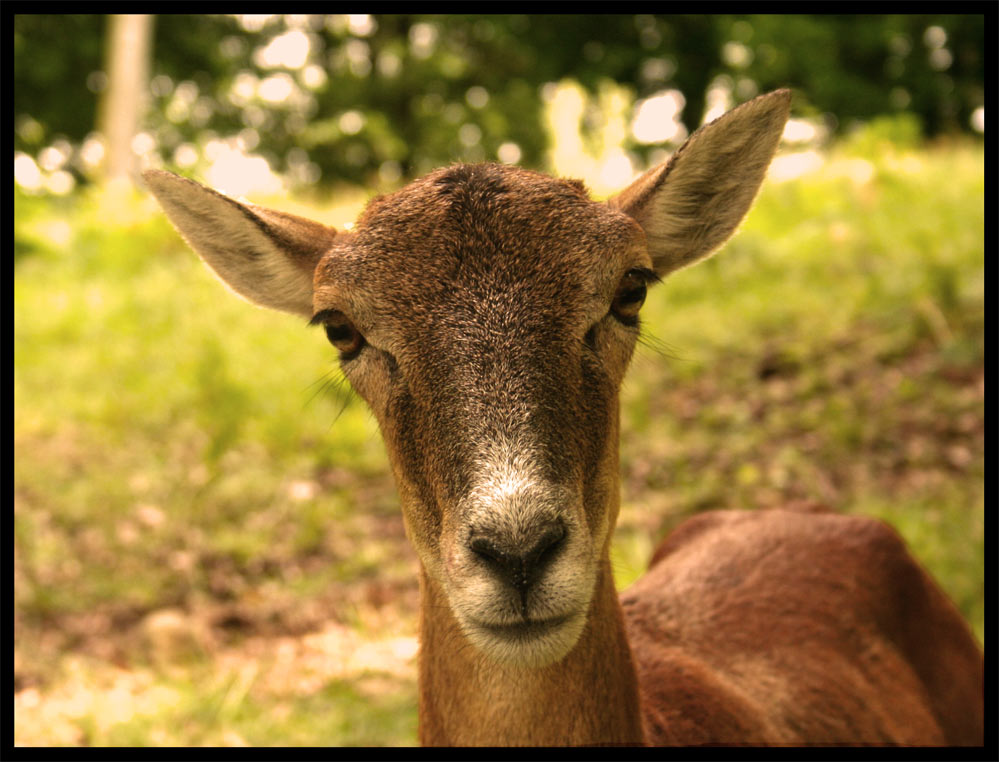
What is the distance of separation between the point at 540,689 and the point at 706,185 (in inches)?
70.3

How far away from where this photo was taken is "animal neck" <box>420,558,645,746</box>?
297 centimetres

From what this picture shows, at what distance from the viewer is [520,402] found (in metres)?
2.59

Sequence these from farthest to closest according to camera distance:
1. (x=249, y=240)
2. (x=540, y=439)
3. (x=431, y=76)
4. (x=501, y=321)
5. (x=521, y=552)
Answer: (x=431, y=76)
(x=249, y=240)
(x=501, y=321)
(x=540, y=439)
(x=521, y=552)

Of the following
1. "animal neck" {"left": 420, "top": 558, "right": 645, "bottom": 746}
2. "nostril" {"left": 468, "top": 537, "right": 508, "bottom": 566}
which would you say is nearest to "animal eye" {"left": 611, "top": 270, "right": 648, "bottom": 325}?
"animal neck" {"left": 420, "top": 558, "right": 645, "bottom": 746}

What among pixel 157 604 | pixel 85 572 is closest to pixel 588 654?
pixel 157 604

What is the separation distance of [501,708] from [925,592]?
2.44 meters

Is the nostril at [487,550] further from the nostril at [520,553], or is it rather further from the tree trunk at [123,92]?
the tree trunk at [123,92]

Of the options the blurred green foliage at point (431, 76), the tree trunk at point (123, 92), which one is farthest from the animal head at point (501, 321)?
the blurred green foliage at point (431, 76)

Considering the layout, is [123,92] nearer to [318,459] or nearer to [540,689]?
[318,459]

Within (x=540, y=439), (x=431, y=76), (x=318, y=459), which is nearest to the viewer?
(x=540, y=439)

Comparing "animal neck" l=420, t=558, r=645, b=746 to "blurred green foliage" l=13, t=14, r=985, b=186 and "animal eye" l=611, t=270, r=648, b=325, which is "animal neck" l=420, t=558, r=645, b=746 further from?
"blurred green foliage" l=13, t=14, r=985, b=186

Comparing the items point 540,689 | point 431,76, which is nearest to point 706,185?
point 540,689

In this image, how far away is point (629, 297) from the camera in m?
3.05

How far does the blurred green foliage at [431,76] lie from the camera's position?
71.9 feet
